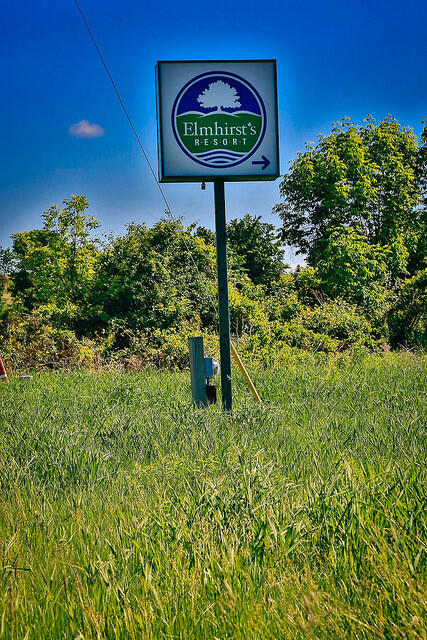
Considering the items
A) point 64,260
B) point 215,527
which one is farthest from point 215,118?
point 64,260

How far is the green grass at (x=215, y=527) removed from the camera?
70.7 inches

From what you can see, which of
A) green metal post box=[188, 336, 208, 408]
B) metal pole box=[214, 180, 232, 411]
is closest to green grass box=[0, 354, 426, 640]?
green metal post box=[188, 336, 208, 408]

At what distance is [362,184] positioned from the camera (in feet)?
76.0

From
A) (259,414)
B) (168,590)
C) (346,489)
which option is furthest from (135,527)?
(259,414)

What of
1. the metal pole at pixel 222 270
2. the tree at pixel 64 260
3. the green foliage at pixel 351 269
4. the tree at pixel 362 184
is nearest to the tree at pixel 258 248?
the tree at pixel 362 184

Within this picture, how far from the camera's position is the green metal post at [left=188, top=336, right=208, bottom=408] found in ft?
17.3

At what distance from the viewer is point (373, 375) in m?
6.68

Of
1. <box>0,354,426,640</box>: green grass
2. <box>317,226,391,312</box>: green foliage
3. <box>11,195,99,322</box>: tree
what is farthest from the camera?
<box>317,226,391,312</box>: green foliage

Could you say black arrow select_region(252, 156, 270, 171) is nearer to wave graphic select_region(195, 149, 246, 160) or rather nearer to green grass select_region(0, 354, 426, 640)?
wave graphic select_region(195, 149, 246, 160)

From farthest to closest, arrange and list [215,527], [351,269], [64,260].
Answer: [351,269] < [64,260] < [215,527]

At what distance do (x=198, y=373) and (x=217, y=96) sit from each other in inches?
108

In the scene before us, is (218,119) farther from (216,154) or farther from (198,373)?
(198,373)

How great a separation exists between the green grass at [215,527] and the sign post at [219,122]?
1.57 metres

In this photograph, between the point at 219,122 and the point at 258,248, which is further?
the point at 258,248
